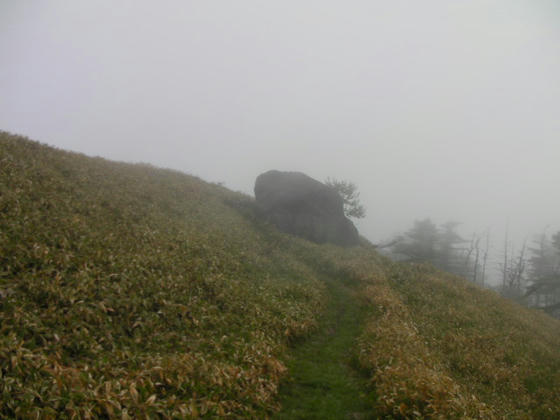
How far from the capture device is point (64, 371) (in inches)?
253

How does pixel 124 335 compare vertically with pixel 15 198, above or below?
below

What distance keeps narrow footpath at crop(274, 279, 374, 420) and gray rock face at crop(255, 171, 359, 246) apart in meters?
17.2

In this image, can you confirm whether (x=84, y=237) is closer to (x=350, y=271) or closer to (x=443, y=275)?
(x=350, y=271)

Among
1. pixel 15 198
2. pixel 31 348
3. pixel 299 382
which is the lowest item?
pixel 299 382

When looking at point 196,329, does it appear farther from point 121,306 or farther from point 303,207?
point 303,207

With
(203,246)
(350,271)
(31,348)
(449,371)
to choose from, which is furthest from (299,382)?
(350,271)

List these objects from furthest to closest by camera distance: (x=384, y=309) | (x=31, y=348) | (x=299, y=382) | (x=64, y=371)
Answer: (x=384, y=309) < (x=299, y=382) < (x=31, y=348) < (x=64, y=371)

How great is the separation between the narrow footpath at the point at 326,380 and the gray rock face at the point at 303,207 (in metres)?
17.2

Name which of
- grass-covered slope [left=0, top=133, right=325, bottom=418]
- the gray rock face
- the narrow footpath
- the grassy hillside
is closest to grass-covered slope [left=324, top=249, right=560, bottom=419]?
the grassy hillside

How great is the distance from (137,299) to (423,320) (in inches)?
553

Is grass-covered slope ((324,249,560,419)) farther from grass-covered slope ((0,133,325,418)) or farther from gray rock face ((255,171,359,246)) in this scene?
gray rock face ((255,171,359,246))

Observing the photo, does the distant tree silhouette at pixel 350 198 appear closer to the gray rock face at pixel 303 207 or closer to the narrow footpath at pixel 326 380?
the gray rock face at pixel 303 207

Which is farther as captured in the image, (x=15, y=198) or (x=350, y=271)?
(x=350, y=271)

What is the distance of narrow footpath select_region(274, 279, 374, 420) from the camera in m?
8.22
